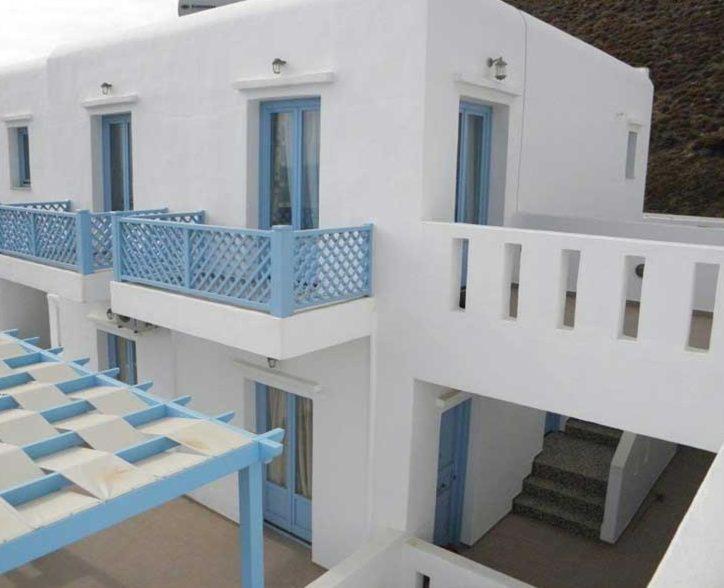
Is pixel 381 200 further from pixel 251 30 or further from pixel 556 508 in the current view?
pixel 556 508

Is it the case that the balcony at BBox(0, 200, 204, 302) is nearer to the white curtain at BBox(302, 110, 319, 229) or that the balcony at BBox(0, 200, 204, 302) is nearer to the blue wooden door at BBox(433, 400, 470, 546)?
the white curtain at BBox(302, 110, 319, 229)

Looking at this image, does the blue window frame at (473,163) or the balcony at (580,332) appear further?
the blue window frame at (473,163)

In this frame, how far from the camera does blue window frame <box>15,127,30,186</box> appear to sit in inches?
553

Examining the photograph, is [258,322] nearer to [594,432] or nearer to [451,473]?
[451,473]

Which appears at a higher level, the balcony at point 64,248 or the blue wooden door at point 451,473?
the balcony at point 64,248

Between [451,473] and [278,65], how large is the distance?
5636 mm

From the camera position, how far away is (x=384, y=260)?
7.48 metres

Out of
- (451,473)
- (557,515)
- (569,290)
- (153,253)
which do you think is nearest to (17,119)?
(153,253)

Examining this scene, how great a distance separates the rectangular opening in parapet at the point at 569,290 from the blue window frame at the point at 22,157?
11022mm

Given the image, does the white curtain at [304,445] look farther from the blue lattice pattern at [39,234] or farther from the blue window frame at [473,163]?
the blue lattice pattern at [39,234]

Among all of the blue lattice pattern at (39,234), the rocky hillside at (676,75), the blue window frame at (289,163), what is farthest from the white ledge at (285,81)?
the rocky hillside at (676,75)

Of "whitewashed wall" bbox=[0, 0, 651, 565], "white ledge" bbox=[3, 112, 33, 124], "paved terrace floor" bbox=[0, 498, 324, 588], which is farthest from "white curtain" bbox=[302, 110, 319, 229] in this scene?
"white ledge" bbox=[3, 112, 33, 124]

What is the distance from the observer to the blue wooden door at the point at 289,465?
9.09 meters

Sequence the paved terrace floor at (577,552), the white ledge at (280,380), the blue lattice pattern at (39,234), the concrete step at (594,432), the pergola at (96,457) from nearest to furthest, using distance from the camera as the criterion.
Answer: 1. the pergola at (96,457)
2. the white ledge at (280,380)
3. the paved terrace floor at (577,552)
4. the blue lattice pattern at (39,234)
5. the concrete step at (594,432)
